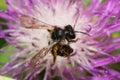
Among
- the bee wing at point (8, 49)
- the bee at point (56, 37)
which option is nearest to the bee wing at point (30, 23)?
the bee at point (56, 37)

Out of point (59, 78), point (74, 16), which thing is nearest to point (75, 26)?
point (74, 16)

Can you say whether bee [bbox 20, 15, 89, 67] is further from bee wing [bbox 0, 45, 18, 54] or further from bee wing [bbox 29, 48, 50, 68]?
bee wing [bbox 0, 45, 18, 54]

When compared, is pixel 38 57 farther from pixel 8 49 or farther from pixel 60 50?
pixel 8 49

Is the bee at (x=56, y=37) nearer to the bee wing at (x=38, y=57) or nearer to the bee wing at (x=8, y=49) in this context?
the bee wing at (x=38, y=57)

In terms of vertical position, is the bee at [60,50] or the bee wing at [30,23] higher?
the bee wing at [30,23]

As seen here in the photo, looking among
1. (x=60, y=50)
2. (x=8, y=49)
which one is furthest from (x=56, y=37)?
(x=8, y=49)

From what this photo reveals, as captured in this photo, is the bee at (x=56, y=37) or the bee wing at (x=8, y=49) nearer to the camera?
the bee at (x=56, y=37)
